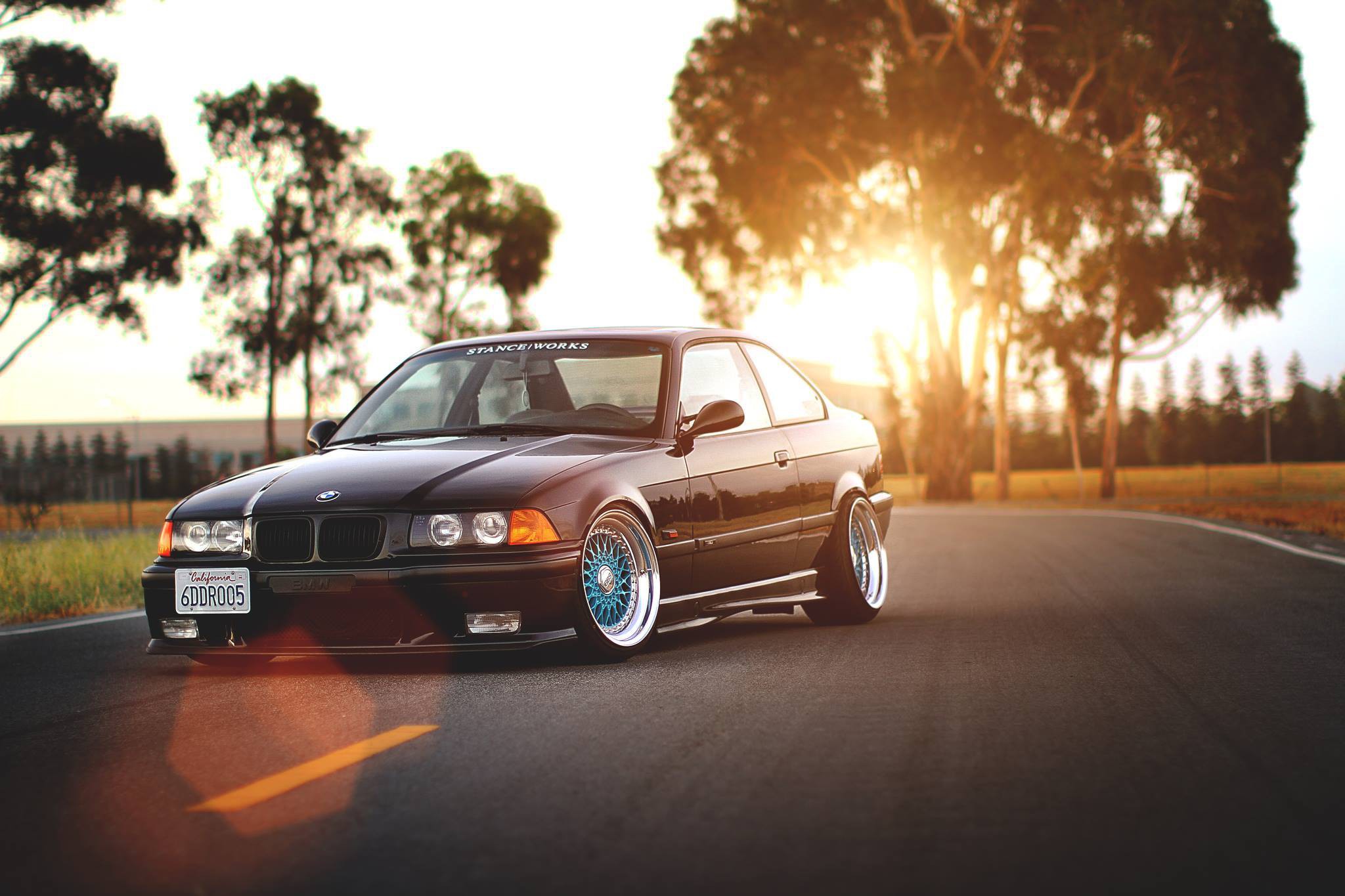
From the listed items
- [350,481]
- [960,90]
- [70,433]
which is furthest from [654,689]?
[70,433]

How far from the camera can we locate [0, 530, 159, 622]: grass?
37.0 ft

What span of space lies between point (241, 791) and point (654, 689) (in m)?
2.08

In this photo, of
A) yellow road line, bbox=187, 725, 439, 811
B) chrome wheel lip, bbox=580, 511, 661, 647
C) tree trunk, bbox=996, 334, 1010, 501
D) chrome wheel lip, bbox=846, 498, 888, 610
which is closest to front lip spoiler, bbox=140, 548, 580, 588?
chrome wheel lip, bbox=580, 511, 661, 647

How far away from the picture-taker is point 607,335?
8.26 meters

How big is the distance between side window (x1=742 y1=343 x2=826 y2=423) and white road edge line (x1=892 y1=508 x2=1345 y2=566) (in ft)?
19.4

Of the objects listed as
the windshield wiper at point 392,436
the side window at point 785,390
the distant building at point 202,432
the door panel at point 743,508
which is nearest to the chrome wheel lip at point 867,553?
the side window at point 785,390

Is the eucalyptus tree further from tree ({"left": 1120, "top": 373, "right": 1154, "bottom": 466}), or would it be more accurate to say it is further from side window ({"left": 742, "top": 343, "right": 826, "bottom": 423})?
tree ({"left": 1120, "top": 373, "right": 1154, "bottom": 466})

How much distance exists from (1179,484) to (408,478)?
60.3 metres

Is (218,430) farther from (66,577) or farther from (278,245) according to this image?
(66,577)

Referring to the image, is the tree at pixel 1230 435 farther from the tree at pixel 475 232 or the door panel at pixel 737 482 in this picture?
the door panel at pixel 737 482

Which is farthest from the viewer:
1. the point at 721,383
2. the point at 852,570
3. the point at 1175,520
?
the point at 1175,520

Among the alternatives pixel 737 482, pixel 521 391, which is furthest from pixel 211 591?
pixel 737 482

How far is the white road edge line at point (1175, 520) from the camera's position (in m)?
14.1

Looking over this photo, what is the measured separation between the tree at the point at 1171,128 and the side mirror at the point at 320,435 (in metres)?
28.0
